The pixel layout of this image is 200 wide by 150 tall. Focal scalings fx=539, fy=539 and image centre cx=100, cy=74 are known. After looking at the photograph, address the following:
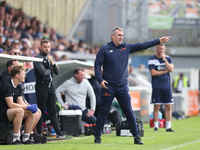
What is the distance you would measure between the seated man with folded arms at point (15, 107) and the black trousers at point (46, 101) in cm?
96

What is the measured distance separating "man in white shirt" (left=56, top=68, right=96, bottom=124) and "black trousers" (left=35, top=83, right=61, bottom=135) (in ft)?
5.65

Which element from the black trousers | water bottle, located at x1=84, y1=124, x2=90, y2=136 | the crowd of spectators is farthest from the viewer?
the crowd of spectators

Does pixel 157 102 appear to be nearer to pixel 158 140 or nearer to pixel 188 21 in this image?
pixel 158 140

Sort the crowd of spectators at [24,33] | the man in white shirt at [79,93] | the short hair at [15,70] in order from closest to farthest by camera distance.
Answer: the short hair at [15,70]
the man in white shirt at [79,93]
the crowd of spectators at [24,33]

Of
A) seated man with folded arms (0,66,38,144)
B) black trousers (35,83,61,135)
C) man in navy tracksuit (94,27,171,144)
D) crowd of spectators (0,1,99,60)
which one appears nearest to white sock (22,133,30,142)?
seated man with folded arms (0,66,38,144)

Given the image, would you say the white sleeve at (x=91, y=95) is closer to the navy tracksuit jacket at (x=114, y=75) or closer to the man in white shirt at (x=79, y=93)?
the man in white shirt at (x=79, y=93)

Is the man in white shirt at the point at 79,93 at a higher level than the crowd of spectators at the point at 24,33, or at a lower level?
lower

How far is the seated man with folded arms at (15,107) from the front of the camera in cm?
988

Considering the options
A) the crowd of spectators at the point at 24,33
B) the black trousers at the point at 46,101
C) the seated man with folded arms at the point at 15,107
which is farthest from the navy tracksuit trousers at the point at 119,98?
the crowd of spectators at the point at 24,33

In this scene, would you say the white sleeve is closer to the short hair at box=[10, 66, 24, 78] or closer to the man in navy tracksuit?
the man in navy tracksuit

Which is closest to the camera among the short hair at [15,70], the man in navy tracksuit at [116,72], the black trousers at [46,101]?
the man in navy tracksuit at [116,72]

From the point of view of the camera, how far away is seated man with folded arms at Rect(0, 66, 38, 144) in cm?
988

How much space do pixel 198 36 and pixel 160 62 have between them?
25963 millimetres

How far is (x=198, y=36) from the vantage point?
39000 millimetres
